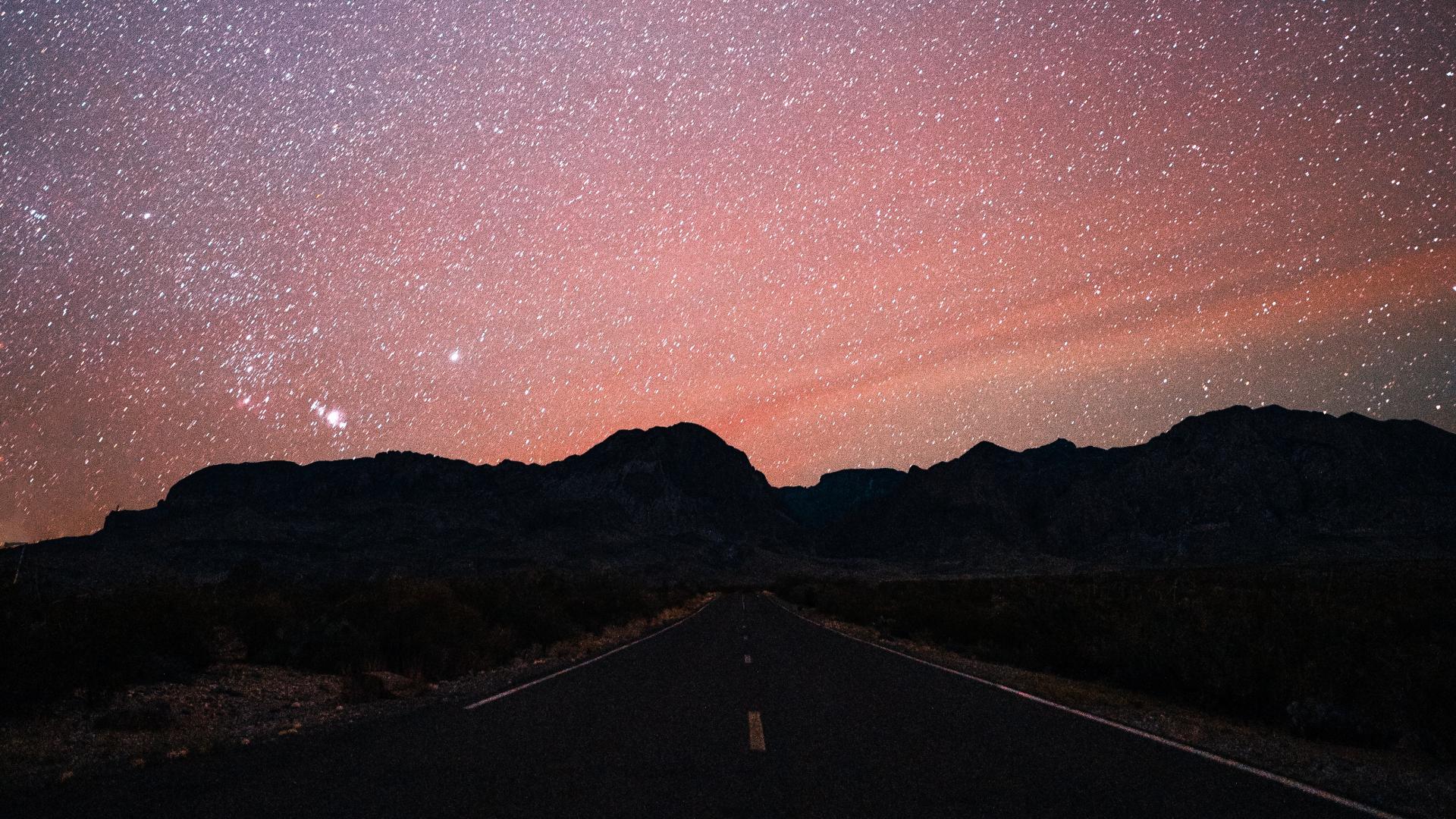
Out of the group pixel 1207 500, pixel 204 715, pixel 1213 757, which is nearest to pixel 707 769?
pixel 1213 757

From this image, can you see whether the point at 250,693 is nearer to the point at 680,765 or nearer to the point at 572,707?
the point at 572,707

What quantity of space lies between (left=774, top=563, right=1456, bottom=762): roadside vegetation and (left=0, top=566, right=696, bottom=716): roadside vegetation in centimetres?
1194

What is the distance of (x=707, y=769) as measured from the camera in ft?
23.9

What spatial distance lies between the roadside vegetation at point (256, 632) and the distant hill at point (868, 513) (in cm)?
7775

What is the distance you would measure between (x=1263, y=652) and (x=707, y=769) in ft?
33.9

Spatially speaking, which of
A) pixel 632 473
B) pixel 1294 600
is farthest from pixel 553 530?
pixel 1294 600

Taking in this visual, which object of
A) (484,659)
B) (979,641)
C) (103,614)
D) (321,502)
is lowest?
(979,641)

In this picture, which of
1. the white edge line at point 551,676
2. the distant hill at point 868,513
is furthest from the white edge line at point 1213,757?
the distant hill at point 868,513

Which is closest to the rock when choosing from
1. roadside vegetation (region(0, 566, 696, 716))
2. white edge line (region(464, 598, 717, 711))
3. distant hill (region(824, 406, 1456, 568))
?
roadside vegetation (region(0, 566, 696, 716))

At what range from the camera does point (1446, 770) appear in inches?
333

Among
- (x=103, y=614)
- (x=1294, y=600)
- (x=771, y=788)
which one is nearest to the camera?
(x=771, y=788)

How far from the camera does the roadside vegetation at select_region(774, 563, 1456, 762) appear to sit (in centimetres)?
1023

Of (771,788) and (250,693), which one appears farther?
(250,693)

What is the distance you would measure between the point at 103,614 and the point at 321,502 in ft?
450
